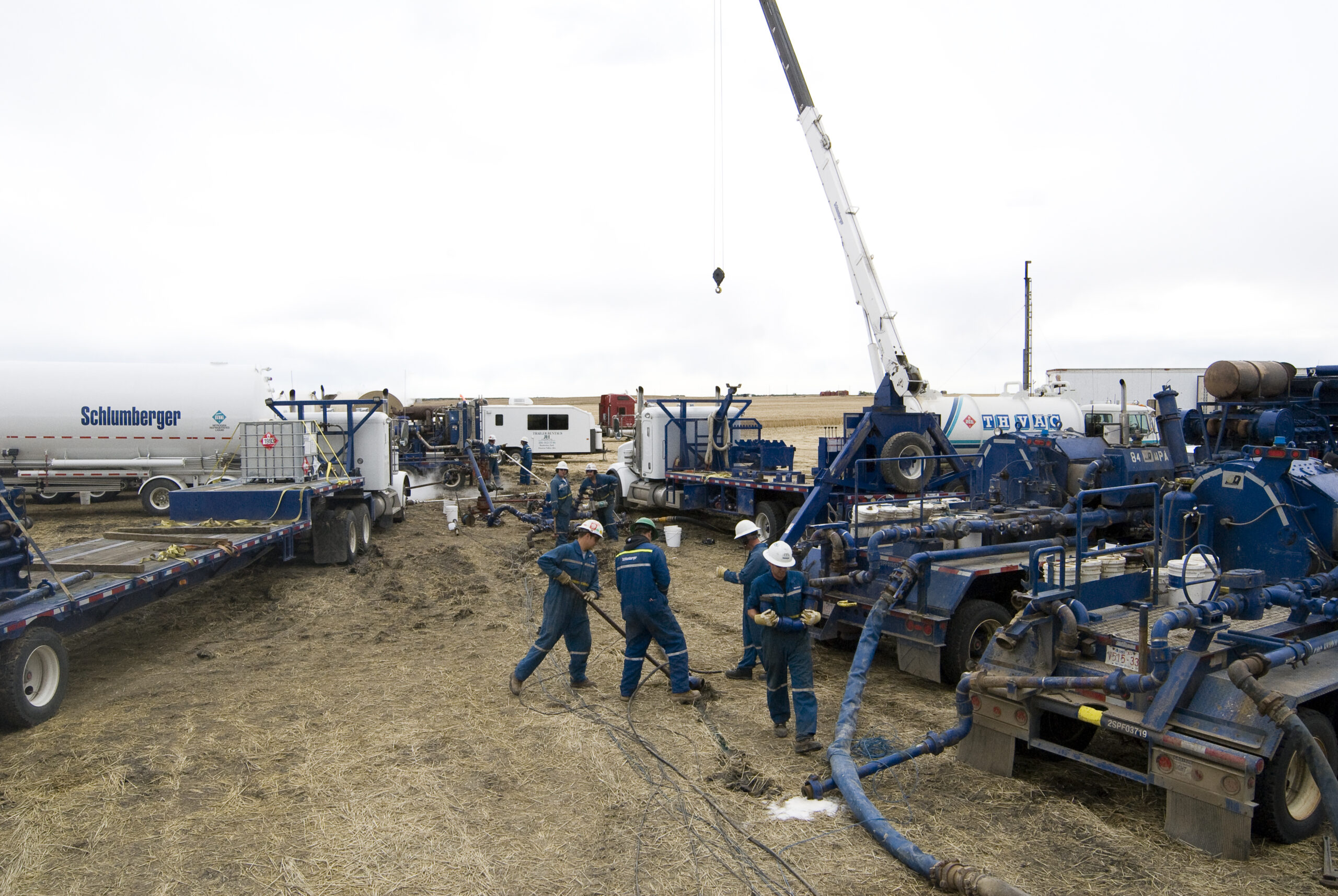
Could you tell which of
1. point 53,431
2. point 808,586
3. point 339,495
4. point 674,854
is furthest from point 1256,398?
point 53,431

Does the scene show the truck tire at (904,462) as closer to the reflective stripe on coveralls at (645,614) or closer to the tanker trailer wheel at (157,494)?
the reflective stripe on coveralls at (645,614)

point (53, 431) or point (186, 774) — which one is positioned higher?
point (53, 431)

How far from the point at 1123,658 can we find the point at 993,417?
1514cm

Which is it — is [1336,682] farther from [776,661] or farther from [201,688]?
[201,688]

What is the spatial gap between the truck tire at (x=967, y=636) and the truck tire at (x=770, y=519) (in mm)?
7591

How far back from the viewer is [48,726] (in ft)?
23.2

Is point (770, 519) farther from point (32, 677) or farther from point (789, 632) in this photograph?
point (32, 677)

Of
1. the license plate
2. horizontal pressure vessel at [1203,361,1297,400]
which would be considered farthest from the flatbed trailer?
horizontal pressure vessel at [1203,361,1297,400]

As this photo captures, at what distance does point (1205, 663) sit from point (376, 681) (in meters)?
6.76

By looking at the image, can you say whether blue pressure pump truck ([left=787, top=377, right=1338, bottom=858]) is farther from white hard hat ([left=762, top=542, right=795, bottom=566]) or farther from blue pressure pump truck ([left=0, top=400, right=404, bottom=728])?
blue pressure pump truck ([left=0, top=400, right=404, bottom=728])

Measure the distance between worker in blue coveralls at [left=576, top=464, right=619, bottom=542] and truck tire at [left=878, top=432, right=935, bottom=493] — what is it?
4903 mm

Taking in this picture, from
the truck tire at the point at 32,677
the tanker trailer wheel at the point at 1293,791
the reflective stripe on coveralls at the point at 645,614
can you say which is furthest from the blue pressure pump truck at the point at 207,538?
the tanker trailer wheel at the point at 1293,791

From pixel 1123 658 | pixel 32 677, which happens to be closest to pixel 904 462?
pixel 1123 658

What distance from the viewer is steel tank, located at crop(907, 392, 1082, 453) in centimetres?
1989
